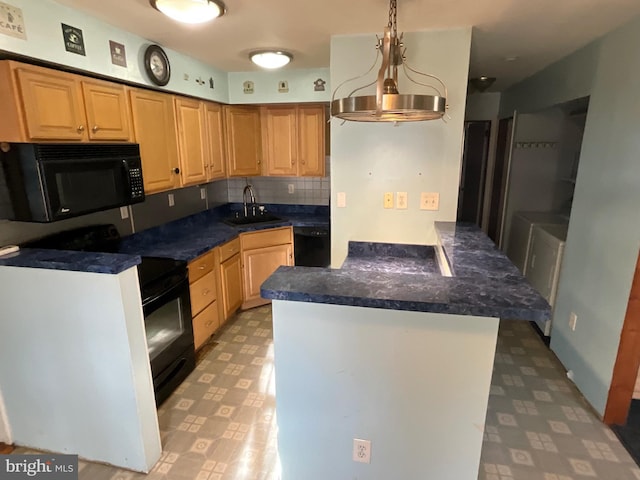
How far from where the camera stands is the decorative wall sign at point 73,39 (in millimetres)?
1798

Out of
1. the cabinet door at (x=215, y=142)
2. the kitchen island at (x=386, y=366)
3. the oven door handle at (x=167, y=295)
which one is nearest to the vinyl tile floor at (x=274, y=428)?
the kitchen island at (x=386, y=366)

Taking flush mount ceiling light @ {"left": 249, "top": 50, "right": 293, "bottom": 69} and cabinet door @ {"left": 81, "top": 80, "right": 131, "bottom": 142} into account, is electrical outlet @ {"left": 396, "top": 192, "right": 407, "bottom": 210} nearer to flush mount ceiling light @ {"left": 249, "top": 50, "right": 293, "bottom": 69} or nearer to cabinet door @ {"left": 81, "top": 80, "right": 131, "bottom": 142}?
flush mount ceiling light @ {"left": 249, "top": 50, "right": 293, "bottom": 69}

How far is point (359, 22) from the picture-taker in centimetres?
200

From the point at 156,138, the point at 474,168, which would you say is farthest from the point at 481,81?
the point at 156,138

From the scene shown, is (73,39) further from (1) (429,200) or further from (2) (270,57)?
(1) (429,200)

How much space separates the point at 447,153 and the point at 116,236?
2354 mm

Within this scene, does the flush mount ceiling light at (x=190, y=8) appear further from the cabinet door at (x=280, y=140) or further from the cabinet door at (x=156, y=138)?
the cabinet door at (x=280, y=140)

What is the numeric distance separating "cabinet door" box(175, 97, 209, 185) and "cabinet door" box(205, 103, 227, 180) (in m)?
0.08

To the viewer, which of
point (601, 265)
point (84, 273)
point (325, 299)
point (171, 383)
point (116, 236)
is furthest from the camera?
point (116, 236)

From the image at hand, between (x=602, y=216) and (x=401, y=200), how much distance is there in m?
1.25

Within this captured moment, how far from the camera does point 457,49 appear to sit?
214 centimetres

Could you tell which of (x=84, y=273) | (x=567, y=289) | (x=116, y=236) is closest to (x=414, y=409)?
(x=84, y=273)

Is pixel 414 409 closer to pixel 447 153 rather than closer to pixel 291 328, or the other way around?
pixel 291 328

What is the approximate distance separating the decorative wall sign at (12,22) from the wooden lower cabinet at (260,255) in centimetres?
211
